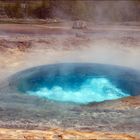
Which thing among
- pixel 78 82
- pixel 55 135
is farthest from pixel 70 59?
pixel 55 135

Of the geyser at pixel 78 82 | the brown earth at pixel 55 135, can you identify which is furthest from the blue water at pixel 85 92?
the brown earth at pixel 55 135

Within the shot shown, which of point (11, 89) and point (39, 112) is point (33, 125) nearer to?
point (39, 112)

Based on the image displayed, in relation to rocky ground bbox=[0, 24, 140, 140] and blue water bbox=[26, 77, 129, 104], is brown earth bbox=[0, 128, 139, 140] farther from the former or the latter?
blue water bbox=[26, 77, 129, 104]

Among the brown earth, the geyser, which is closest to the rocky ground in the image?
the brown earth

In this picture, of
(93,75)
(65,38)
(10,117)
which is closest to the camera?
(10,117)

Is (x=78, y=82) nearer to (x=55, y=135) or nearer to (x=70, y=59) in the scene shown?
(x=70, y=59)

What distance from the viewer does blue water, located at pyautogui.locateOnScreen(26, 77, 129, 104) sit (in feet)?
36.6

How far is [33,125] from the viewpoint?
763 cm

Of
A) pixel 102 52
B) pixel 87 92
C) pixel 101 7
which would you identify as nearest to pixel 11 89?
pixel 87 92

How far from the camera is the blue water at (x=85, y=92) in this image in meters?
11.2

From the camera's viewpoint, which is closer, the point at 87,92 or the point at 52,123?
the point at 52,123

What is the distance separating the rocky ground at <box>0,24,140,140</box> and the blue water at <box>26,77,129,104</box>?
58.6 inches

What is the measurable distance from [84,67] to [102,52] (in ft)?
8.69

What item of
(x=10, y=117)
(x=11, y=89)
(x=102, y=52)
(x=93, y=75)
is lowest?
(x=10, y=117)
